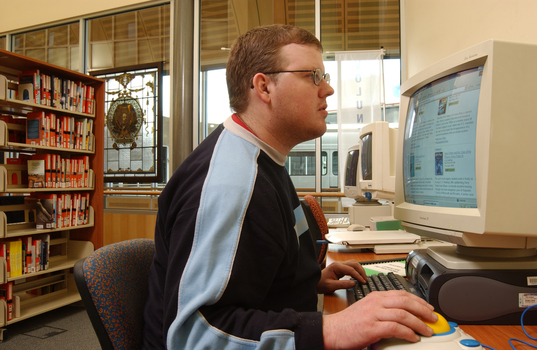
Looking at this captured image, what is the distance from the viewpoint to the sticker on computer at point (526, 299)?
2.12ft

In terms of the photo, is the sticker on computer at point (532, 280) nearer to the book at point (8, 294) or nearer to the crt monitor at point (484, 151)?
the crt monitor at point (484, 151)

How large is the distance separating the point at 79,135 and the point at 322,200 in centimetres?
252

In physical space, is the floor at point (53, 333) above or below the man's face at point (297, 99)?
below

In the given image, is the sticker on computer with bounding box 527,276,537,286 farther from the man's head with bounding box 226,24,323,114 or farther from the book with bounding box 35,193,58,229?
the book with bounding box 35,193,58,229

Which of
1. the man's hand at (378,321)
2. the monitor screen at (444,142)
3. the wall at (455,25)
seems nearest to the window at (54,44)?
the wall at (455,25)

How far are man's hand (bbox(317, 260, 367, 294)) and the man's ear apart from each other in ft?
1.66

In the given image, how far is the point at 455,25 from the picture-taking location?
2.20 m

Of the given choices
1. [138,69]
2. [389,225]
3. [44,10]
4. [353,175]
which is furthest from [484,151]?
[44,10]

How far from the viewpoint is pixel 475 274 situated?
2.16ft

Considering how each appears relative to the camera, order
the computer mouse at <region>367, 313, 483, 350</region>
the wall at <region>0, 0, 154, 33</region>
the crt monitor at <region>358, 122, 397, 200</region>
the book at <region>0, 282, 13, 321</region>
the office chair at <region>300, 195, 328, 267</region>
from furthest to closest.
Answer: the wall at <region>0, 0, 154, 33</region>
the book at <region>0, 282, 13, 321</region>
the crt monitor at <region>358, 122, 397, 200</region>
the office chair at <region>300, 195, 328, 267</region>
the computer mouse at <region>367, 313, 483, 350</region>

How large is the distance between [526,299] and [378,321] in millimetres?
323

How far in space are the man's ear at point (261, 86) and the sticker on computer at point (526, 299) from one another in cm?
65

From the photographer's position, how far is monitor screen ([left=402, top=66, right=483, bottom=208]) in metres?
0.72

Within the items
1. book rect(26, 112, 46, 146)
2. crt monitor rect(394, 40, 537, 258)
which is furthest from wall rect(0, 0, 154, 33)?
crt monitor rect(394, 40, 537, 258)
